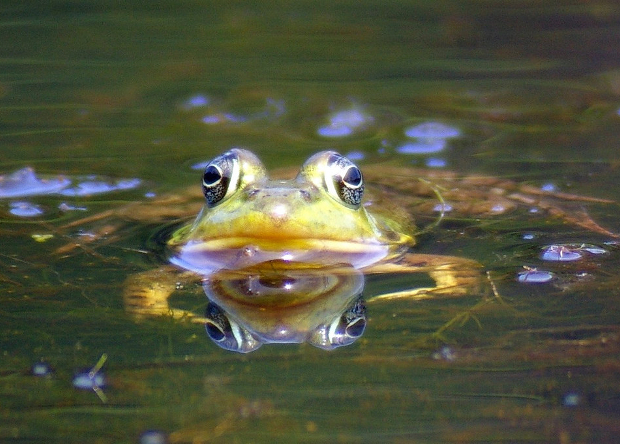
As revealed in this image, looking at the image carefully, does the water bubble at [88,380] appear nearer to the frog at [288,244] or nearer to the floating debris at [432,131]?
the frog at [288,244]

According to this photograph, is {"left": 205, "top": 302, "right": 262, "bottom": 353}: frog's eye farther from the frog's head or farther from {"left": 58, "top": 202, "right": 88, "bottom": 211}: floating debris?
{"left": 58, "top": 202, "right": 88, "bottom": 211}: floating debris

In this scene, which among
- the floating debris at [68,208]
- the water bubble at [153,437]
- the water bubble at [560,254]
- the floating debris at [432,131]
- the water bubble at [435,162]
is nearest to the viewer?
the water bubble at [153,437]

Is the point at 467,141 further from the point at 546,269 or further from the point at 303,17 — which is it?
the point at 303,17

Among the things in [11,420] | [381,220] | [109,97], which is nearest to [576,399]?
[11,420]

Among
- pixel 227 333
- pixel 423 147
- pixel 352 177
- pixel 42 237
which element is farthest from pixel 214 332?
pixel 423 147

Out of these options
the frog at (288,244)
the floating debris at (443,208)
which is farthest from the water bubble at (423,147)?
the frog at (288,244)

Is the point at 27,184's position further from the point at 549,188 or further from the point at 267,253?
the point at 549,188
